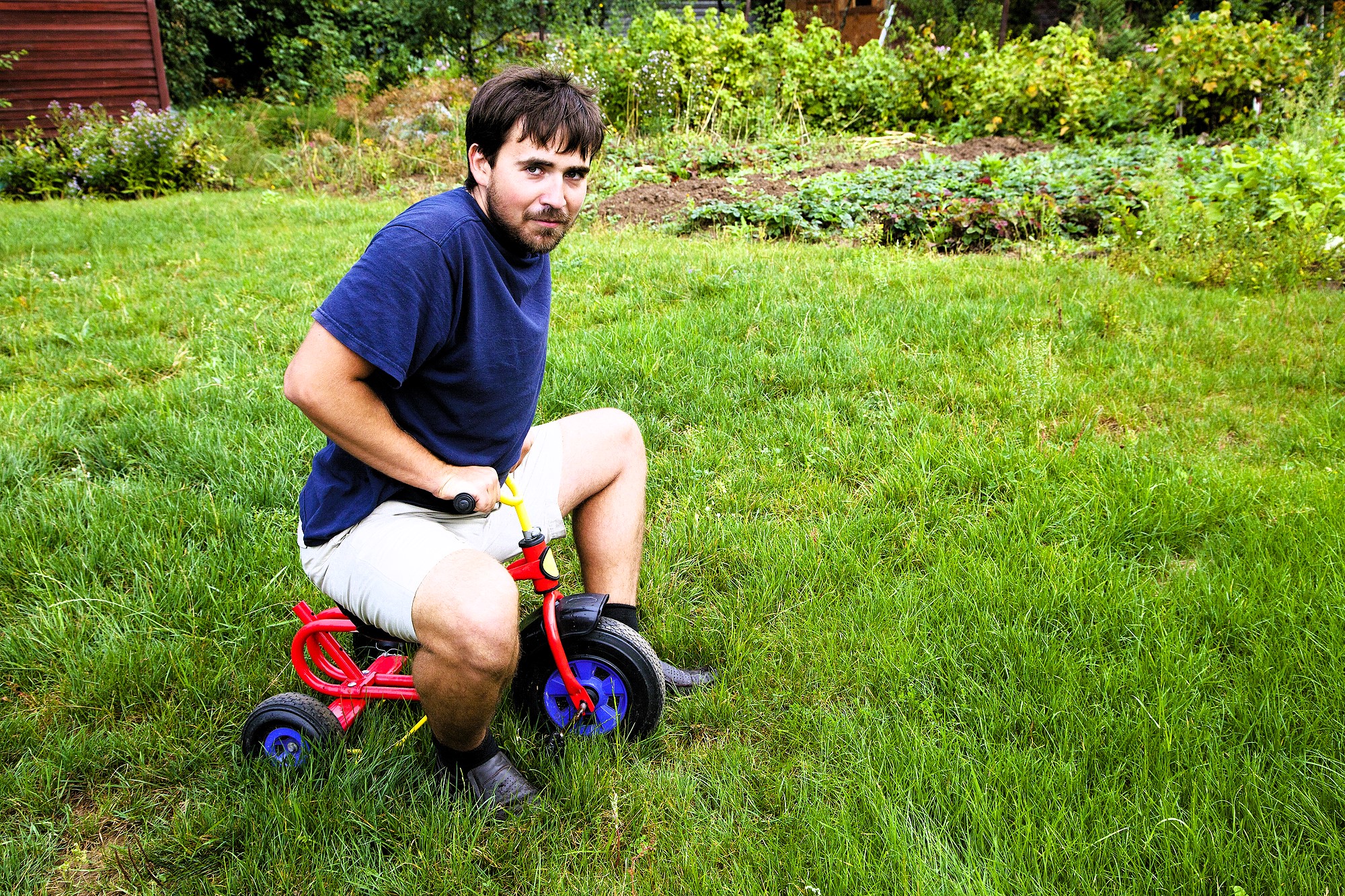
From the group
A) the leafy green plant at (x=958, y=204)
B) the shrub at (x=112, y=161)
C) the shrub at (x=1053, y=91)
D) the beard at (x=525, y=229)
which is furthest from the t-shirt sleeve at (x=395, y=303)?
the shrub at (x=112, y=161)

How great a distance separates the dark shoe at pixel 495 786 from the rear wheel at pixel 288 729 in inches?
12.0

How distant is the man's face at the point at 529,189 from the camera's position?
203 cm

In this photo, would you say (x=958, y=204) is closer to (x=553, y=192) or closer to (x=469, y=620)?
(x=553, y=192)

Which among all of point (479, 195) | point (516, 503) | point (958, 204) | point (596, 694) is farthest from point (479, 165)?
point (958, 204)

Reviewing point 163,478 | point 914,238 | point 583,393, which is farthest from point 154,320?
point 914,238

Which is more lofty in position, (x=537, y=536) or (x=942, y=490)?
(x=537, y=536)

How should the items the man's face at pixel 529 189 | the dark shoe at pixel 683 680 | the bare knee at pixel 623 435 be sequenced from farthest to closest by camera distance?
the bare knee at pixel 623 435, the dark shoe at pixel 683 680, the man's face at pixel 529 189

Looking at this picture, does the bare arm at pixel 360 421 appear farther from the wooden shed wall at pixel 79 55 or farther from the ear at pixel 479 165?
the wooden shed wall at pixel 79 55

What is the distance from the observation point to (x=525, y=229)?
2059 mm

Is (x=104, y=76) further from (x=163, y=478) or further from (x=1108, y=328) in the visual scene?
(x=1108, y=328)

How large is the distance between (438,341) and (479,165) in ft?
1.52

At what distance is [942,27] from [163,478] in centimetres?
1622

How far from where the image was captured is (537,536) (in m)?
2.07

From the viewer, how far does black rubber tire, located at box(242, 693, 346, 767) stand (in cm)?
207
